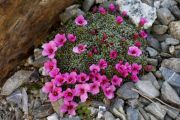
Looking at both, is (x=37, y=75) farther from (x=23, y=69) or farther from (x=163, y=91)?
(x=163, y=91)

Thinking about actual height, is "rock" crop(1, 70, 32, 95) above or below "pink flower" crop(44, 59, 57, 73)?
Result: below

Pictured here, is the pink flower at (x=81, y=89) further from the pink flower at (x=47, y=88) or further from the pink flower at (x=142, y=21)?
the pink flower at (x=142, y=21)

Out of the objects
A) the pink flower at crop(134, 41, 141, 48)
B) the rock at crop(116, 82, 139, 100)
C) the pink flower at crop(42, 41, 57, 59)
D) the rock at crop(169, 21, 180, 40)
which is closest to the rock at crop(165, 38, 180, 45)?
the rock at crop(169, 21, 180, 40)

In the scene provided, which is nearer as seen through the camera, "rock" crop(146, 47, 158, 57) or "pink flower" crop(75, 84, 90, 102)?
"pink flower" crop(75, 84, 90, 102)

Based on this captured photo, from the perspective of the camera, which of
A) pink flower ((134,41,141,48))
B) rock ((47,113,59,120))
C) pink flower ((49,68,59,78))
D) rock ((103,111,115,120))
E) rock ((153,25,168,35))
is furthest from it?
rock ((153,25,168,35))

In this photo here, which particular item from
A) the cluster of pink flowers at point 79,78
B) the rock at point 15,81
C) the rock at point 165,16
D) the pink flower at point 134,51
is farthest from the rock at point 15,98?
the rock at point 165,16

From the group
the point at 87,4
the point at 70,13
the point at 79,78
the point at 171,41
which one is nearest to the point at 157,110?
the point at 79,78

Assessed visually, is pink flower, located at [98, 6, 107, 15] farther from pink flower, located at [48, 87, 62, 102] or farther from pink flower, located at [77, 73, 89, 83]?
pink flower, located at [48, 87, 62, 102]

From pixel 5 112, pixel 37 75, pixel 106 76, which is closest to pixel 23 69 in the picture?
pixel 37 75
